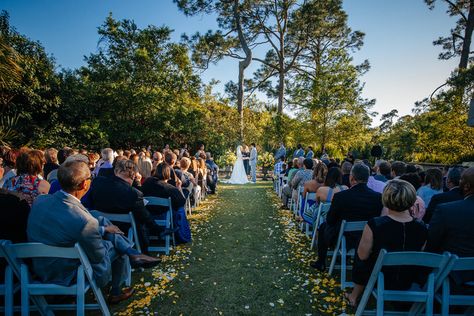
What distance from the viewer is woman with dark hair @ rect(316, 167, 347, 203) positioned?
4.51 m

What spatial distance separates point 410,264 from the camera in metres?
2.24

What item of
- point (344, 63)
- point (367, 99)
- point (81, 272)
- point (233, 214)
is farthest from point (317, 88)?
point (81, 272)

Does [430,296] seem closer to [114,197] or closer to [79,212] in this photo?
[79,212]

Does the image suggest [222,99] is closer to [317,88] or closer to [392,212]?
[317,88]

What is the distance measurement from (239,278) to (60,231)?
7.97 feet

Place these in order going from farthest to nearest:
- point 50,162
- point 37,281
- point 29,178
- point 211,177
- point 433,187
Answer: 1. point 211,177
2. point 50,162
3. point 433,187
4. point 29,178
5. point 37,281

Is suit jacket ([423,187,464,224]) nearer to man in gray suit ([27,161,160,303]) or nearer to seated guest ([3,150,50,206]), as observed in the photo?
man in gray suit ([27,161,160,303])

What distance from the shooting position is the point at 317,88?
17.4 m

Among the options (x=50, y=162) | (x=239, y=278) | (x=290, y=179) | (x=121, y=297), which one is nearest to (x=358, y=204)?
(x=239, y=278)

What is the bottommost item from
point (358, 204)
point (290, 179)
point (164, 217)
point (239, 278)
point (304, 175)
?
point (239, 278)

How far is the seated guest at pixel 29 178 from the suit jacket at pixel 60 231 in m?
1.13

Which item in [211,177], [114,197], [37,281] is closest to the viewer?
[37,281]

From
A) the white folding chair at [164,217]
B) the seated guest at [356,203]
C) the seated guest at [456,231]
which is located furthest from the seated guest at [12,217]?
the seated guest at [456,231]

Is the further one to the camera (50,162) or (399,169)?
(399,169)
